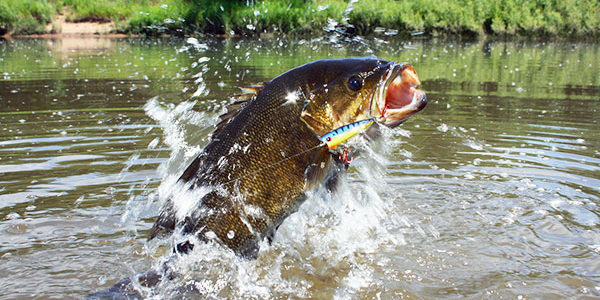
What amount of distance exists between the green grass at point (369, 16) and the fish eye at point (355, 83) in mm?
24066

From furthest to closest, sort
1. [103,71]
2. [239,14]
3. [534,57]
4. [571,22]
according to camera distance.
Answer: [239,14] < [571,22] < [534,57] < [103,71]

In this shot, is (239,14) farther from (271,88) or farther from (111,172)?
(271,88)

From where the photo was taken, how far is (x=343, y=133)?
3.11 metres

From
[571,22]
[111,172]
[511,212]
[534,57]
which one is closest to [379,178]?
[511,212]

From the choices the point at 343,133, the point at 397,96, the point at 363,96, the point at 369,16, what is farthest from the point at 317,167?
the point at 369,16

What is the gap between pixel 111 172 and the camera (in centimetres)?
589

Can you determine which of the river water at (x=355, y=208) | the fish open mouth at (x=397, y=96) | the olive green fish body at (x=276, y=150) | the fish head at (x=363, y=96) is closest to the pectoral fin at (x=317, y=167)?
the olive green fish body at (x=276, y=150)

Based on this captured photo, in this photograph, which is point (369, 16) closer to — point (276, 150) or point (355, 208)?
point (355, 208)

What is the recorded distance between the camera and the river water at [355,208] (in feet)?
11.8

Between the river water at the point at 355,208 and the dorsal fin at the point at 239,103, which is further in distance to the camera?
the river water at the point at 355,208

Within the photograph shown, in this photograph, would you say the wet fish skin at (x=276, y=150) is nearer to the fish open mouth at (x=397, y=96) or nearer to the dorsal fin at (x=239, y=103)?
the fish open mouth at (x=397, y=96)

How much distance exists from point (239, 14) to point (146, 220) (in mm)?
29502

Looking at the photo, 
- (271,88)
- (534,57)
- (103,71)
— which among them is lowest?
(534,57)

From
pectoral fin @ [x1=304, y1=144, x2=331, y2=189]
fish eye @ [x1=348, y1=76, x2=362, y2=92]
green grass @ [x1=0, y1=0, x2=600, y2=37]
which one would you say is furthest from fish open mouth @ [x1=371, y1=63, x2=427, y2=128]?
green grass @ [x1=0, y1=0, x2=600, y2=37]
